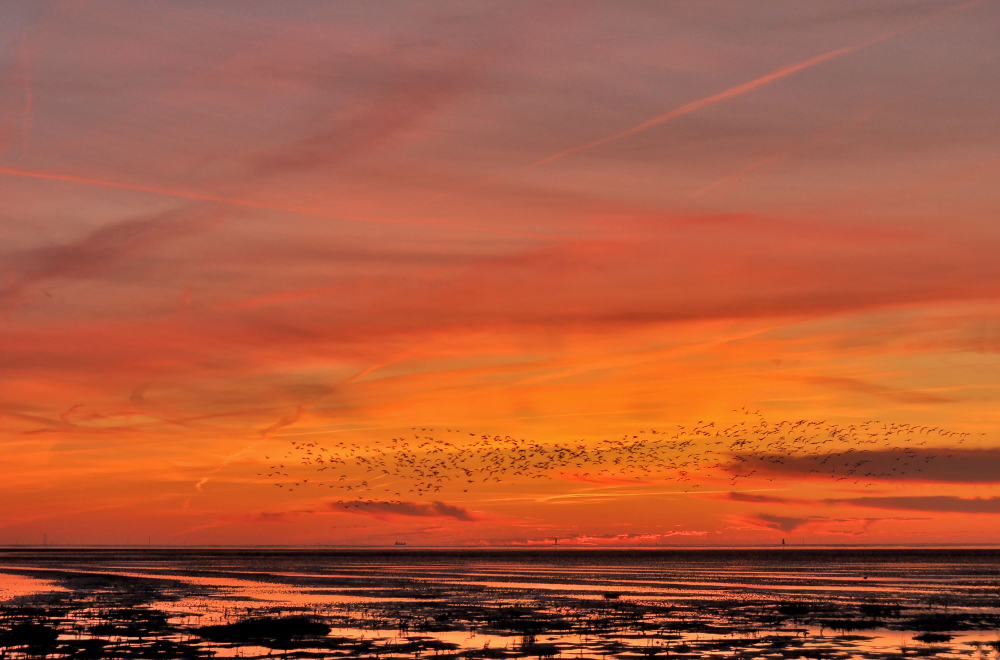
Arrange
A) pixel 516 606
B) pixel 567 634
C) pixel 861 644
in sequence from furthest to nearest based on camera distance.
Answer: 1. pixel 516 606
2. pixel 567 634
3. pixel 861 644

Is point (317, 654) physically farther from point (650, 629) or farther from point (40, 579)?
point (40, 579)

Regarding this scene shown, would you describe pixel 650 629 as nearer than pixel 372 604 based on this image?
Yes

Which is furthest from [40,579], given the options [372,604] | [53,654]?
[53,654]

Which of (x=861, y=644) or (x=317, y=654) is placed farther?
(x=861, y=644)

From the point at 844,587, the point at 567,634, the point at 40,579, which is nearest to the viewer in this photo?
the point at 567,634

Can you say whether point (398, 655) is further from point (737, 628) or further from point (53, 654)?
point (737, 628)

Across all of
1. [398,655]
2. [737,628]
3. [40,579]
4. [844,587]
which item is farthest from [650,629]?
[40,579]

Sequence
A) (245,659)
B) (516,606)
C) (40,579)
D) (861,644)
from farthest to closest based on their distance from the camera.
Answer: (40,579)
(516,606)
(861,644)
(245,659)

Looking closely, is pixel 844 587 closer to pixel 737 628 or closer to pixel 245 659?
pixel 737 628

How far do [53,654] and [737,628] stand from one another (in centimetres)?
3551

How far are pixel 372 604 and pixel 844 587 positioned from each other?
52269 millimetres

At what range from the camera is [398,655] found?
137 ft

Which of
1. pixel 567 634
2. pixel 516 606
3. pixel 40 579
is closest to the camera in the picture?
pixel 567 634

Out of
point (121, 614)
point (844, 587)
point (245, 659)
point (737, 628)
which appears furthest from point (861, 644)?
point (844, 587)
